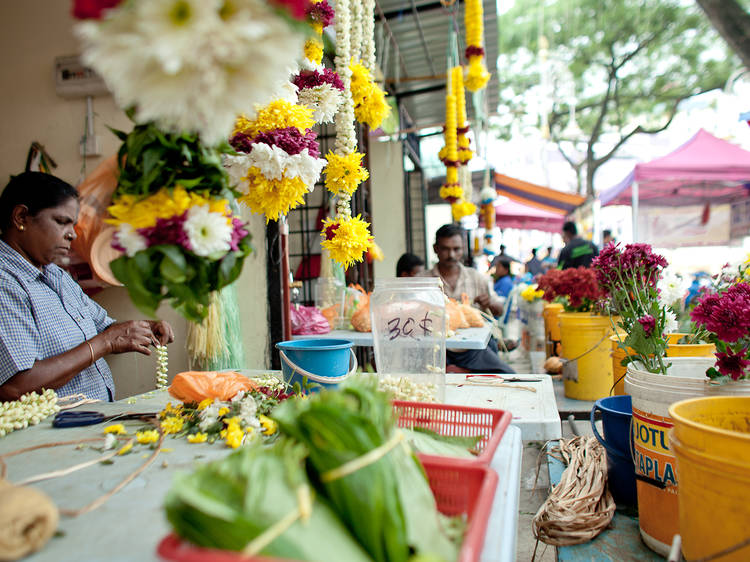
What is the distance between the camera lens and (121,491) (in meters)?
1.06

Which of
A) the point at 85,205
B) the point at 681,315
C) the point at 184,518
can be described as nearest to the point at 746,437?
the point at 184,518

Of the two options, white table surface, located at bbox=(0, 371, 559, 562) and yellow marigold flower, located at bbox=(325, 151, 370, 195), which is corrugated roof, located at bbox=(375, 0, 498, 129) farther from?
white table surface, located at bbox=(0, 371, 559, 562)

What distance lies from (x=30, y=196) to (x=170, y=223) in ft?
5.50

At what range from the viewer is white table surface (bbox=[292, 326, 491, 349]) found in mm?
2996

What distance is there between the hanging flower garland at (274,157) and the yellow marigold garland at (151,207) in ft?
1.43

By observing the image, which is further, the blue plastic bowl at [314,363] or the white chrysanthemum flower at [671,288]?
the white chrysanthemum flower at [671,288]

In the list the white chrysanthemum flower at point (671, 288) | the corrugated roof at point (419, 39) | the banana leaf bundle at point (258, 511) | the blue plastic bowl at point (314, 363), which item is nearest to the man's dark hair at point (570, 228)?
the corrugated roof at point (419, 39)

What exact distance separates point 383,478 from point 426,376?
52.0 inches

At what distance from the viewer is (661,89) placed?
14.8 m

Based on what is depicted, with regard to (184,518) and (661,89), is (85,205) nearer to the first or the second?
(184,518)

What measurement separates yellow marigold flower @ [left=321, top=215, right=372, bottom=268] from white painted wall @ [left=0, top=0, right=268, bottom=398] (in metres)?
1.43

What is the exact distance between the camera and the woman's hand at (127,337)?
224 centimetres

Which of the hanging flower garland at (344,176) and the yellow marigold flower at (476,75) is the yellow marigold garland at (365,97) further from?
the yellow marigold flower at (476,75)

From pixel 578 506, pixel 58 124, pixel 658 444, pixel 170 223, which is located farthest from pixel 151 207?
pixel 58 124
